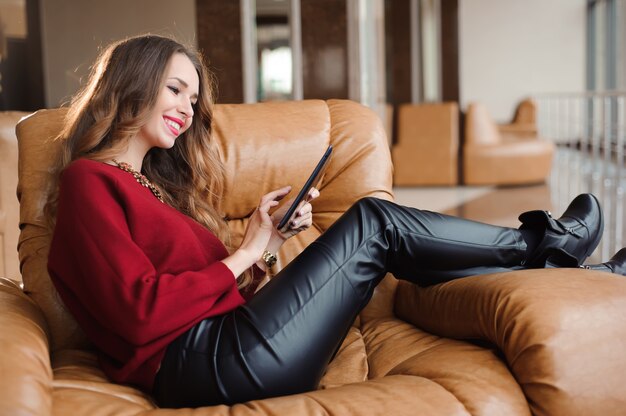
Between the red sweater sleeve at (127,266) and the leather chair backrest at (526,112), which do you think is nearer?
the red sweater sleeve at (127,266)

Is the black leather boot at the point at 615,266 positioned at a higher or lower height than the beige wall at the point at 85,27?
lower

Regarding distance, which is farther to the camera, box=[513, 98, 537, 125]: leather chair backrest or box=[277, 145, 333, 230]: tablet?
box=[513, 98, 537, 125]: leather chair backrest

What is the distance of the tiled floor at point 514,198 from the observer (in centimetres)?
531

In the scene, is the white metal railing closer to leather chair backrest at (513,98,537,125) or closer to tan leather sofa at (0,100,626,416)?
leather chair backrest at (513,98,537,125)

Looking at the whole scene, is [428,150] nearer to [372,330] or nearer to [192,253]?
[372,330]

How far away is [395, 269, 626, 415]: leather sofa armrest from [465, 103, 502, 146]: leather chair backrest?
6415mm

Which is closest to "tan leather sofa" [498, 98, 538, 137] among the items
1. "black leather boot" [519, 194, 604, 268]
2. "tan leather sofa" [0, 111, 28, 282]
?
"black leather boot" [519, 194, 604, 268]

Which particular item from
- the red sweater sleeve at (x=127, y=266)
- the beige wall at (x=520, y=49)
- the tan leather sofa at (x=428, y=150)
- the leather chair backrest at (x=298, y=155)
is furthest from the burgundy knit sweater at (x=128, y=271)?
the beige wall at (x=520, y=49)

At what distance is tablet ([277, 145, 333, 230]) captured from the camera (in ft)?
5.54

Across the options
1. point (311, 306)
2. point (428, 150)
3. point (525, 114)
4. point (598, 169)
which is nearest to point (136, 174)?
point (311, 306)

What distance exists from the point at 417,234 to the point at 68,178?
0.84 m

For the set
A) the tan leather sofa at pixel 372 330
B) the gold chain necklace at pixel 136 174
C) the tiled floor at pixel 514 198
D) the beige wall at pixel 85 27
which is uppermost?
the beige wall at pixel 85 27

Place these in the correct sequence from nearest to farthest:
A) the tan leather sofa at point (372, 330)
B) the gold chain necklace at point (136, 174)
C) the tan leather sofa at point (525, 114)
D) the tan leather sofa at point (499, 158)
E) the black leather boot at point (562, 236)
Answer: the tan leather sofa at point (372, 330)
the gold chain necklace at point (136, 174)
the black leather boot at point (562, 236)
the tan leather sofa at point (499, 158)
the tan leather sofa at point (525, 114)

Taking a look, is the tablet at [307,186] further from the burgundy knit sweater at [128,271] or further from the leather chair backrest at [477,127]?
the leather chair backrest at [477,127]
